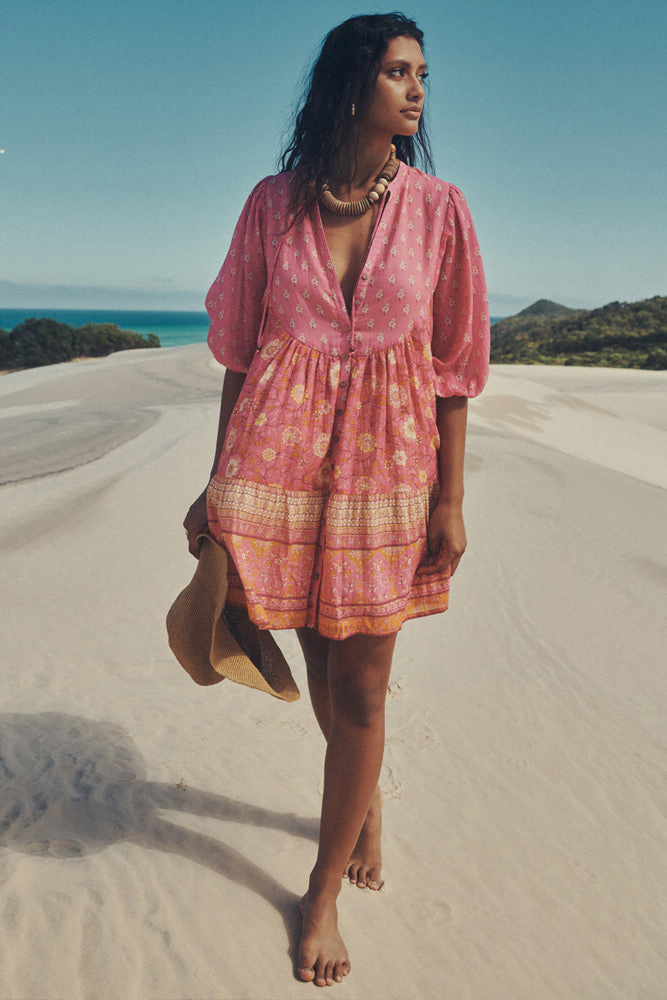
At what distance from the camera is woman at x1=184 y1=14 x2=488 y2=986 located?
199 cm

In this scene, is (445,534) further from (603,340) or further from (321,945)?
(603,340)

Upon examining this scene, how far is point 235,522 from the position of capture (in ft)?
6.50

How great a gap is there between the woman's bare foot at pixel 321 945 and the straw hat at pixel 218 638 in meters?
0.61

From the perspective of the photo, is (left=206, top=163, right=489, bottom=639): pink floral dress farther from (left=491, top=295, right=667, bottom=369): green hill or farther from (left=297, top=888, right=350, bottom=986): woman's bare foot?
(left=491, top=295, right=667, bottom=369): green hill

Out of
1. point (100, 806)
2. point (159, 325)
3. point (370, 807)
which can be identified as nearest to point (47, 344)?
point (100, 806)

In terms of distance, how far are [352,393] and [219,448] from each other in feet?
1.50

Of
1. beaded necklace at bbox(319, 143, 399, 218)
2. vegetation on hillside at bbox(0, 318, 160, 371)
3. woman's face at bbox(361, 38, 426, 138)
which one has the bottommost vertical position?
vegetation on hillside at bbox(0, 318, 160, 371)

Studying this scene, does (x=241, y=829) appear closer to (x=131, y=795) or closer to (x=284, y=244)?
(x=131, y=795)

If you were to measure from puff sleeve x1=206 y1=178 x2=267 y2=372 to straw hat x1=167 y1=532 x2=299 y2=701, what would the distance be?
537 millimetres

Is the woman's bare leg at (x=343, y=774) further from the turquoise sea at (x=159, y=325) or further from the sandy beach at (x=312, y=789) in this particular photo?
the turquoise sea at (x=159, y=325)

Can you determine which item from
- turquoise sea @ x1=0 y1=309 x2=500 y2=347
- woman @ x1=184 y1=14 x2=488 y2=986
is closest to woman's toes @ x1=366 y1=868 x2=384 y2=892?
woman @ x1=184 y1=14 x2=488 y2=986

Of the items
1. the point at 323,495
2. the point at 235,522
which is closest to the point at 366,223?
the point at 323,495

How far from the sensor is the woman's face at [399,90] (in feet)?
6.47

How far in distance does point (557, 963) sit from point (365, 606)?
1.30 meters
